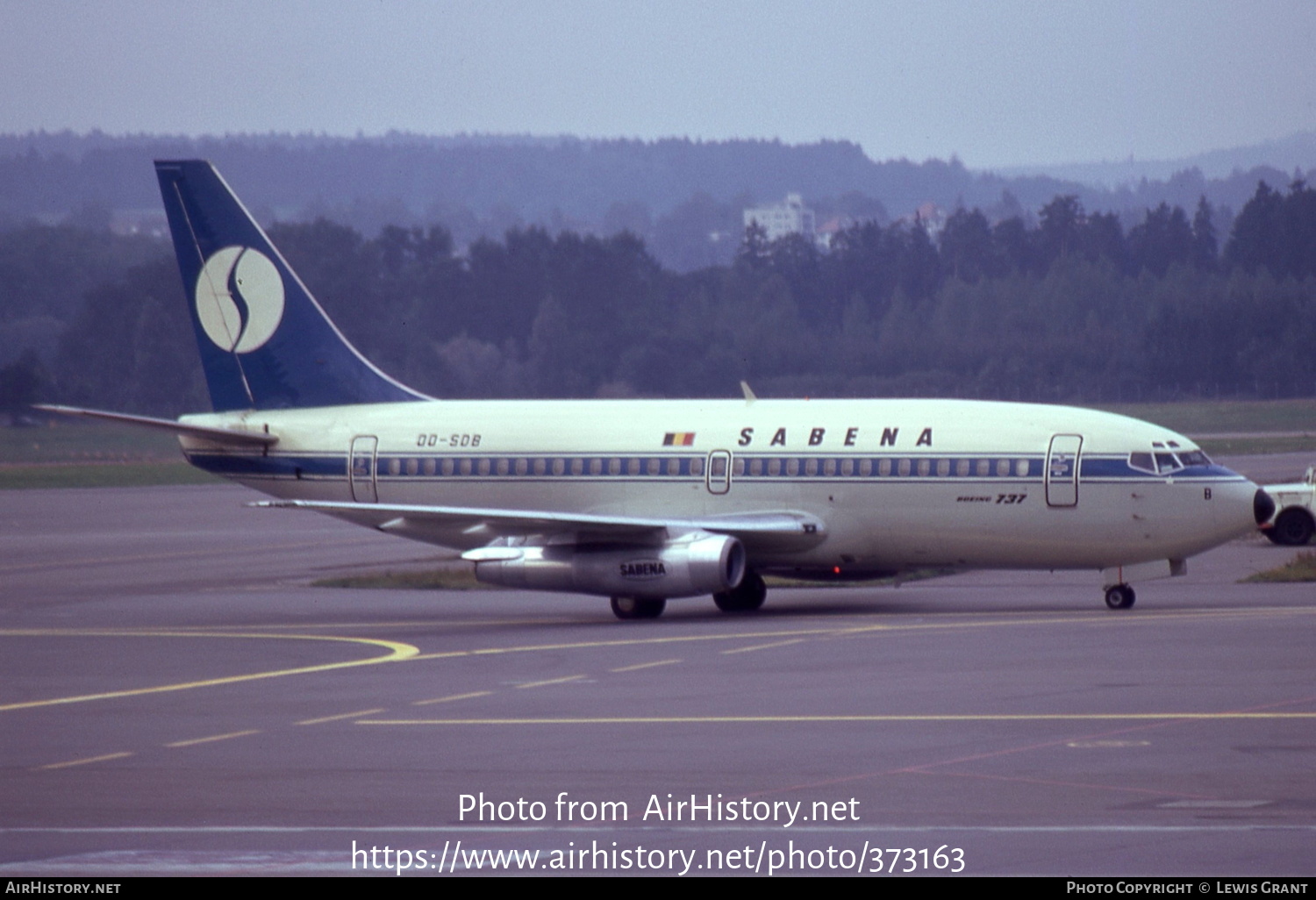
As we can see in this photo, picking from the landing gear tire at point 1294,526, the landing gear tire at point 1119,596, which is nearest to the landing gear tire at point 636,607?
the landing gear tire at point 1119,596

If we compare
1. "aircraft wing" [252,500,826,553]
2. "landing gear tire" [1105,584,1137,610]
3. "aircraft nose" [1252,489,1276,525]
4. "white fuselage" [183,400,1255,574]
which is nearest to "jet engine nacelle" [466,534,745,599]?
"aircraft wing" [252,500,826,553]

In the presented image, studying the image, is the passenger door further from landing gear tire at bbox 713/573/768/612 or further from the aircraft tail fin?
the aircraft tail fin

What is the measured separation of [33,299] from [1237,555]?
300 feet

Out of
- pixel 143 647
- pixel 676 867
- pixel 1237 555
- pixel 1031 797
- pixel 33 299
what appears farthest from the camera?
pixel 33 299

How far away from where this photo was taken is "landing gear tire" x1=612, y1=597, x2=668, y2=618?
106ft

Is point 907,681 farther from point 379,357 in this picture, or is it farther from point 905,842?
point 379,357

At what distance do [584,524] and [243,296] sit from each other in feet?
34.8

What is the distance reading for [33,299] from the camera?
11681cm

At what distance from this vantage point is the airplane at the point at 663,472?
30.6 m

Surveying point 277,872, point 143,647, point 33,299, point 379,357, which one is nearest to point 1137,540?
point 143,647

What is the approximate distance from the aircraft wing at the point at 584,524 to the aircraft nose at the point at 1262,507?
279 inches

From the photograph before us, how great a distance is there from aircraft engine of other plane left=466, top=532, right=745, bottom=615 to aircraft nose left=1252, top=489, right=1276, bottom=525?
832cm

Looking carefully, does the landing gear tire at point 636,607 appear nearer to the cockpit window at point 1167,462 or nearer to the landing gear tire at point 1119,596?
the landing gear tire at point 1119,596

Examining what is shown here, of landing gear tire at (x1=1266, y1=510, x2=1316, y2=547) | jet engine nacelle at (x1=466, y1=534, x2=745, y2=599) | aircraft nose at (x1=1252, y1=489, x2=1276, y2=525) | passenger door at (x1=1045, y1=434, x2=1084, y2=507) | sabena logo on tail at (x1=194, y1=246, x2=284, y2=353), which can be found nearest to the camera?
aircraft nose at (x1=1252, y1=489, x2=1276, y2=525)
